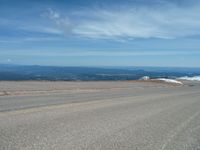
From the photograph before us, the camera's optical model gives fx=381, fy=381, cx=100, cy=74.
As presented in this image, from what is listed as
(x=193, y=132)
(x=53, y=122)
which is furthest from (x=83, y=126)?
(x=193, y=132)

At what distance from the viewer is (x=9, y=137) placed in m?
Result: 8.34

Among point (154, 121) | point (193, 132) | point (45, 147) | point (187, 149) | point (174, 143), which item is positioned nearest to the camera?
point (45, 147)

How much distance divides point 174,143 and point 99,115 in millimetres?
5229

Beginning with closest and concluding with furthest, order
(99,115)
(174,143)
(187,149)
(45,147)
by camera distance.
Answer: (45,147) < (187,149) < (174,143) < (99,115)

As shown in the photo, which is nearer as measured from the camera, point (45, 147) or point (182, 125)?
point (45, 147)

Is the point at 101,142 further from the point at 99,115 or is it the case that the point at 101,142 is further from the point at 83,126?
the point at 99,115

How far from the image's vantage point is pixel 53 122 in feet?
36.0

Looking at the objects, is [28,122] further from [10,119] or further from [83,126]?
[83,126]

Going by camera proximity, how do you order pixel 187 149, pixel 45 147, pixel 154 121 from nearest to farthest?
pixel 45 147, pixel 187 149, pixel 154 121

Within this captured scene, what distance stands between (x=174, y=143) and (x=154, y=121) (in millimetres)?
4072

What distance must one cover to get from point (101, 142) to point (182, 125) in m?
4.43

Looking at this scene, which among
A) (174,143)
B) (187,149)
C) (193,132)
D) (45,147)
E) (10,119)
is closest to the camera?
(45,147)

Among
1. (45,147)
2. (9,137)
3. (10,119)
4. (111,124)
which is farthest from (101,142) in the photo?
(10,119)

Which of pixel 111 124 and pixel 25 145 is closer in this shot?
pixel 25 145
